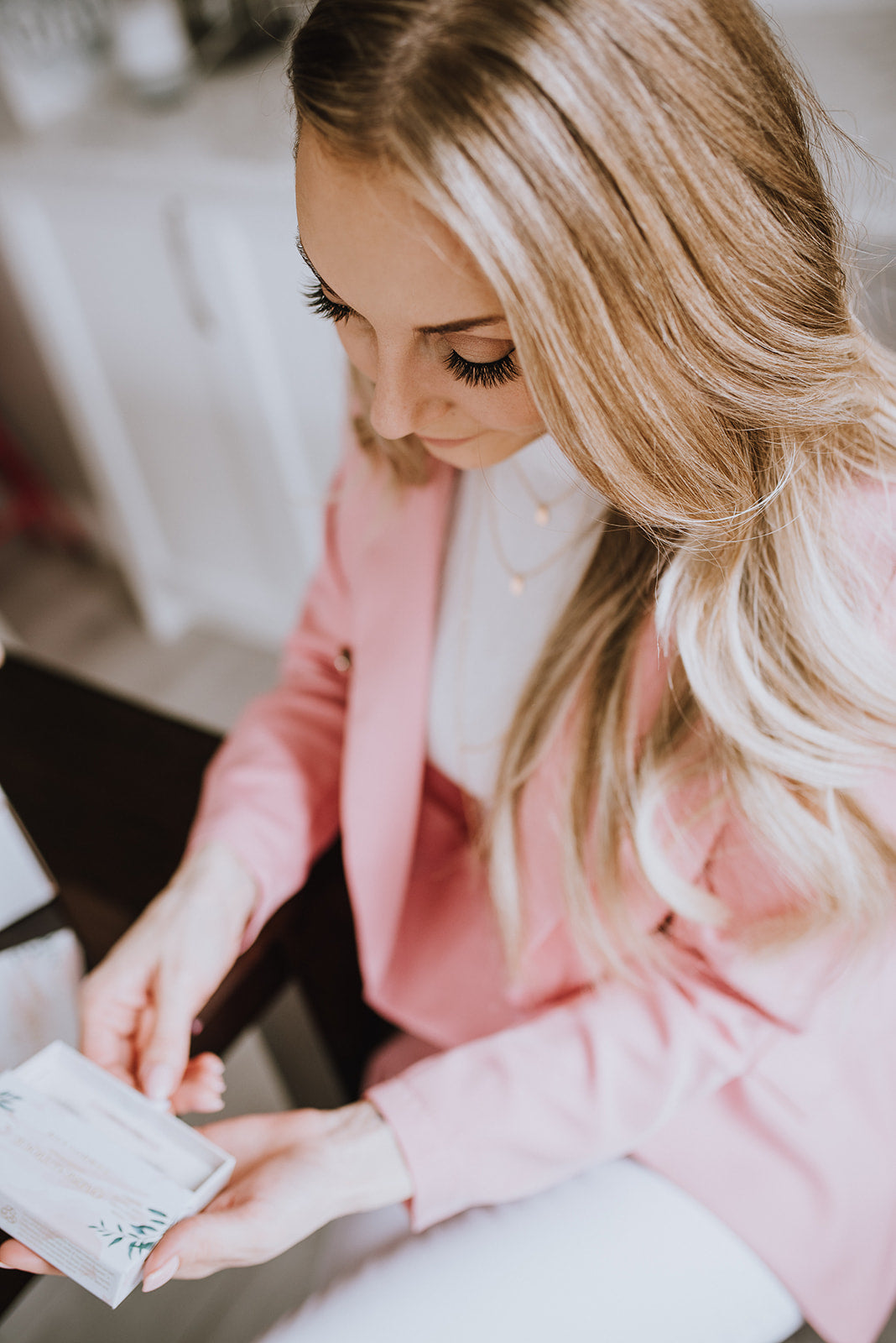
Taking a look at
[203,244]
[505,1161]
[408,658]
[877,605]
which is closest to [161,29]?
[203,244]

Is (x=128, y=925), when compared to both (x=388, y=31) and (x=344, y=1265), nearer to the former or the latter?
(x=344, y=1265)

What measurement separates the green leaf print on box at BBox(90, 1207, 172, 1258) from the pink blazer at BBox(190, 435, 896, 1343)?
184mm

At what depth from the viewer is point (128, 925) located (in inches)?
30.6

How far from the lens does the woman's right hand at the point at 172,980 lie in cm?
67

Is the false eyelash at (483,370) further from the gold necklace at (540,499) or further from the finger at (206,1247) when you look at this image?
the finger at (206,1247)

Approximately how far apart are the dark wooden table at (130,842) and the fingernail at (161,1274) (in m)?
0.18

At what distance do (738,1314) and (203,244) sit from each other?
1.61 m

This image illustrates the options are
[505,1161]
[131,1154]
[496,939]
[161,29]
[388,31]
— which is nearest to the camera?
[388,31]

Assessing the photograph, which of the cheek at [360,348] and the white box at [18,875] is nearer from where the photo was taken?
the cheek at [360,348]

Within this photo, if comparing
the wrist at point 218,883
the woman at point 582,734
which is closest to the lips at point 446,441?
the woman at point 582,734

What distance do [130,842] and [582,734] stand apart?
41 centimetres

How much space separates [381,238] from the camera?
18.9 inches

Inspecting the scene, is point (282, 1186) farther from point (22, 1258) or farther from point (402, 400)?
point (402, 400)

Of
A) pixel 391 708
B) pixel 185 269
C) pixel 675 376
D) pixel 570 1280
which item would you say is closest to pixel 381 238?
pixel 675 376
